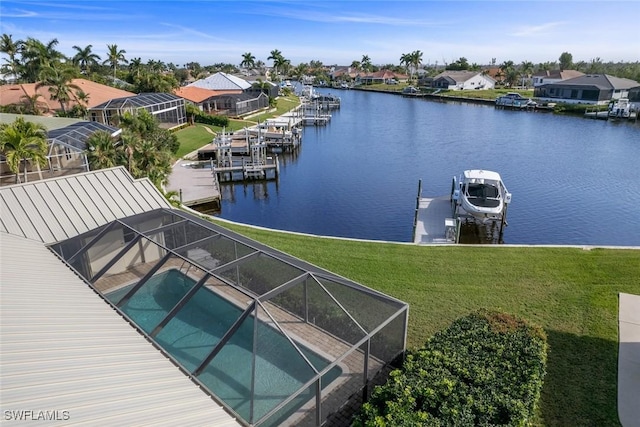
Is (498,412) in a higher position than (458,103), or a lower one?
lower

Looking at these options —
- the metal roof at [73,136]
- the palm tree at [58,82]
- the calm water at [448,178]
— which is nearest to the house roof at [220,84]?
the calm water at [448,178]

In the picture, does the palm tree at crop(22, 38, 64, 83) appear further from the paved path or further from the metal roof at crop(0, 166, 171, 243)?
the paved path

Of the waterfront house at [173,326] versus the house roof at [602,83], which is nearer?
the waterfront house at [173,326]

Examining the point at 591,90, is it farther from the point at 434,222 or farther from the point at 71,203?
the point at 71,203

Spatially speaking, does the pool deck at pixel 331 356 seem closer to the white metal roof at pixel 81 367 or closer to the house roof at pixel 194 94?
the white metal roof at pixel 81 367

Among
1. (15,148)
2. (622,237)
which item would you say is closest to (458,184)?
(622,237)

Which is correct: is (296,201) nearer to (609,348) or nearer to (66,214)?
(66,214)

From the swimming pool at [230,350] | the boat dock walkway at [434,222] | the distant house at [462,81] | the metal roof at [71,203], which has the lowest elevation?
the boat dock walkway at [434,222]
